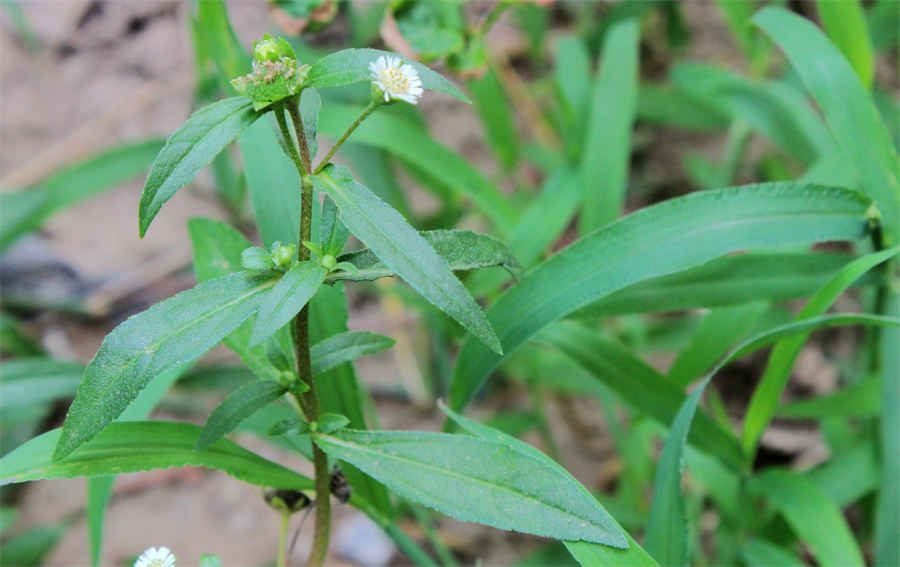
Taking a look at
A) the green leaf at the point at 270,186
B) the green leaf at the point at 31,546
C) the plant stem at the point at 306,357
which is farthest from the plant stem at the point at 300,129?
the green leaf at the point at 31,546

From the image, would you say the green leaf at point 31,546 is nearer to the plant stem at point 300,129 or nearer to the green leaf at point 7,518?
the green leaf at point 7,518

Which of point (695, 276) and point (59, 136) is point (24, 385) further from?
point (695, 276)

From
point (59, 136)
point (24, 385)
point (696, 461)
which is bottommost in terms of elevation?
point (696, 461)

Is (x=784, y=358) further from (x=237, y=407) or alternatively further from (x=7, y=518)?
(x=7, y=518)

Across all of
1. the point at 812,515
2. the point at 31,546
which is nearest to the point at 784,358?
the point at 812,515

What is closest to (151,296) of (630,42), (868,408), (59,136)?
(59,136)

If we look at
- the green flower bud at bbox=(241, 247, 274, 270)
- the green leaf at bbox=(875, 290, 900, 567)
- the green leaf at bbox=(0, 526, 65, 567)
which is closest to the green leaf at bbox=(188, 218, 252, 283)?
the green flower bud at bbox=(241, 247, 274, 270)
